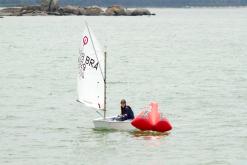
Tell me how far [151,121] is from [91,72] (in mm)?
3903

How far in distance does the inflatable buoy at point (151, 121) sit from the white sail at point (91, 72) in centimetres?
274

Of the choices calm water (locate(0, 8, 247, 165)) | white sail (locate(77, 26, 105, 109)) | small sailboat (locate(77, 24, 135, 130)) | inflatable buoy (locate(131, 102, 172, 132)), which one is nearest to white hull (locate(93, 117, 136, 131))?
calm water (locate(0, 8, 247, 165))

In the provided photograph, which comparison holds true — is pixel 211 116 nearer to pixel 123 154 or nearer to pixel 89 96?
pixel 89 96

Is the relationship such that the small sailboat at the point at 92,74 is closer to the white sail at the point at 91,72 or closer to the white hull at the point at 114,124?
the white sail at the point at 91,72

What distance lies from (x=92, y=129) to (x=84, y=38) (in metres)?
3.68

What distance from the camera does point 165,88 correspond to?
183 ft

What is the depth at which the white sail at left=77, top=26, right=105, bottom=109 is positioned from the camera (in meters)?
36.9

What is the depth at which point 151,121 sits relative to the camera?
3481 centimetres

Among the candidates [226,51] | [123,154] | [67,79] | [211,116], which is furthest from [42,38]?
[123,154]

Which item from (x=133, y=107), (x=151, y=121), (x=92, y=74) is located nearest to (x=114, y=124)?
(x=151, y=121)

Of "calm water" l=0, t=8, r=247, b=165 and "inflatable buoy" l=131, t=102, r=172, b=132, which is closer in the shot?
"calm water" l=0, t=8, r=247, b=165

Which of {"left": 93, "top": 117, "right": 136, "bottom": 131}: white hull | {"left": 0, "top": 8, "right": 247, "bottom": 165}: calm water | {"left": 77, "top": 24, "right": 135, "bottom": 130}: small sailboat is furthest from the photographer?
{"left": 77, "top": 24, "right": 135, "bottom": 130}: small sailboat

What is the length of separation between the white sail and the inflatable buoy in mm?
2743

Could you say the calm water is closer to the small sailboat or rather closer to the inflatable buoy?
the inflatable buoy
